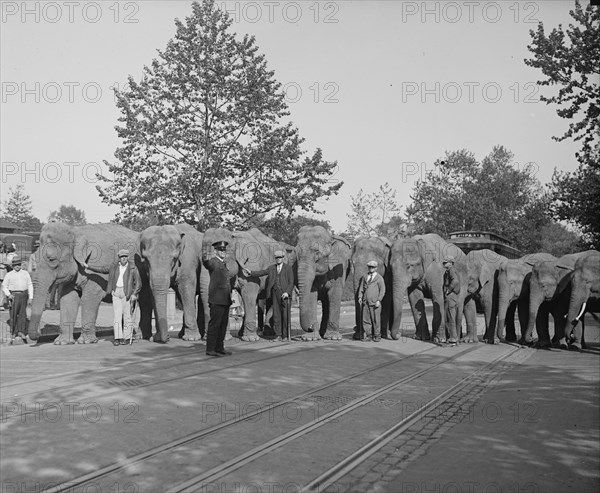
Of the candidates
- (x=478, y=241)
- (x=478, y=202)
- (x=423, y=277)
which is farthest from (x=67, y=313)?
(x=478, y=202)

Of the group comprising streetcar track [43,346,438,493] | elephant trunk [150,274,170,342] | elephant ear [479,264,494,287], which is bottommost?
streetcar track [43,346,438,493]

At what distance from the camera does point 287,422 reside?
876 centimetres

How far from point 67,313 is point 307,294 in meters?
5.78

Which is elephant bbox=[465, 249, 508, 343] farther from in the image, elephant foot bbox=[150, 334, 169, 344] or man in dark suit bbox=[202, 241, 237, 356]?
elephant foot bbox=[150, 334, 169, 344]

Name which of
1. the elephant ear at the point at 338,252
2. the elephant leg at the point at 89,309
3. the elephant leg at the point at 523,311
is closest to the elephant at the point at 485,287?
the elephant leg at the point at 523,311

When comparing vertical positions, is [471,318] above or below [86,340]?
above

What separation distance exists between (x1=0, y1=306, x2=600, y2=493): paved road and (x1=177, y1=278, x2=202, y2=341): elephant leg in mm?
2738

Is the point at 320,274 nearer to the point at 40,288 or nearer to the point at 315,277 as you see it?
the point at 315,277

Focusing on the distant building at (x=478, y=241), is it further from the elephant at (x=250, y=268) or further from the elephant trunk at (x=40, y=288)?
the elephant trunk at (x=40, y=288)

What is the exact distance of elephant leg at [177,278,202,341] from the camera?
17.8 meters

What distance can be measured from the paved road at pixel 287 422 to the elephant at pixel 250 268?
321 cm

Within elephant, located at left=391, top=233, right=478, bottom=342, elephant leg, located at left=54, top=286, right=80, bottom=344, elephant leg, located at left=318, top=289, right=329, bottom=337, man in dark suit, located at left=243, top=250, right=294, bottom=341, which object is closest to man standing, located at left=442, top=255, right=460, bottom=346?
elephant, located at left=391, top=233, right=478, bottom=342

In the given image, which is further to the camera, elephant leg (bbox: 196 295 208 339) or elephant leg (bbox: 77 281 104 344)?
elephant leg (bbox: 196 295 208 339)

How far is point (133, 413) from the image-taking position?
9039 millimetres
